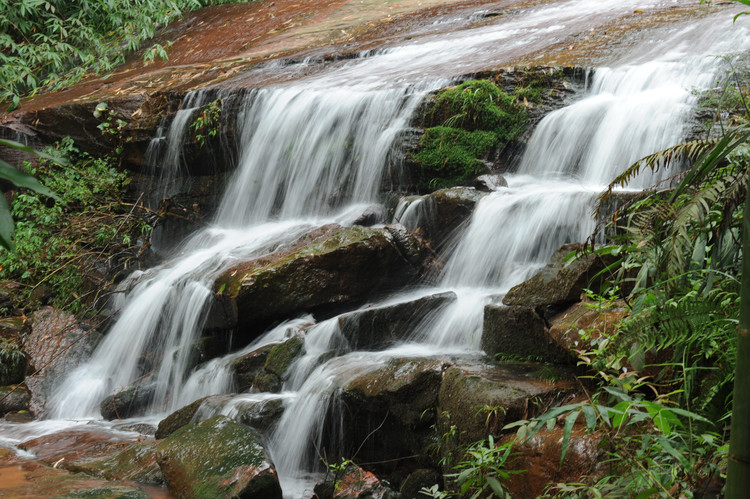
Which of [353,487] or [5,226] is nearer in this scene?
[5,226]

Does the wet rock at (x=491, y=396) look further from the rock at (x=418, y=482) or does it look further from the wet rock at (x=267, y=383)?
the wet rock at (x=267, y=383)

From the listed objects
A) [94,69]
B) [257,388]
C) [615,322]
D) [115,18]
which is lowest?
[257,388]

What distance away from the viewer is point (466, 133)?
668cm

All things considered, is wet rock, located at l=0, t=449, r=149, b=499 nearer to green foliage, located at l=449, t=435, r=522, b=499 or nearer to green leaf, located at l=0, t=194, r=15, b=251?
green foliage, located at l=449, t=435, r=522, b=499

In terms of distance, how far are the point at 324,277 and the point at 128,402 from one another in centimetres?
197

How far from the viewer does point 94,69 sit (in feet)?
39.0

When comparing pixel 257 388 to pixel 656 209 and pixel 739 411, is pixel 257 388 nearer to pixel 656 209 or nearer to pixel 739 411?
pixel 656 209

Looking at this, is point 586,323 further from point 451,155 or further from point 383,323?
point 451,155

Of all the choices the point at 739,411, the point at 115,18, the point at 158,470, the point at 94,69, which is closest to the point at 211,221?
the point at 158,470

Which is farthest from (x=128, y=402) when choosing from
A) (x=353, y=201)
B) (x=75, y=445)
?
(x=353, y=201)

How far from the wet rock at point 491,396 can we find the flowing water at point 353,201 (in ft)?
2.91

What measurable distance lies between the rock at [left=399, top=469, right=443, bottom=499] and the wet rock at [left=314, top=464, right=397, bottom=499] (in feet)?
0.24

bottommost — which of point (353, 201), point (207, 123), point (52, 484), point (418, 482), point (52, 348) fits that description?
point (418, 482)

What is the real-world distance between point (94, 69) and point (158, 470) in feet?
31.5
